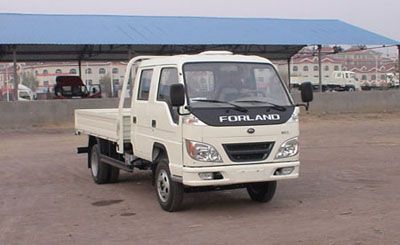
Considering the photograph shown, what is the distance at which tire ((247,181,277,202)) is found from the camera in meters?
9.44

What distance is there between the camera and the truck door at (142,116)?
9.45m

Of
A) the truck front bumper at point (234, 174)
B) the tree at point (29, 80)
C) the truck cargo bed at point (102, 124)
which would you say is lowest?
the truck front bumper at point (234, 174)

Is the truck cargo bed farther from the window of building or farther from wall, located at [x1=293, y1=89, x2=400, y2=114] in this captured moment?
wall, located at [x1=293, y1=89, x2=400, y2=114]

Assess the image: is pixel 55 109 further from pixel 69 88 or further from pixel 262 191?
pixel 262 191

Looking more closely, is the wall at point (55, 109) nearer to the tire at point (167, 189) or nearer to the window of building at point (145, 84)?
the window of building at point (145, 84)

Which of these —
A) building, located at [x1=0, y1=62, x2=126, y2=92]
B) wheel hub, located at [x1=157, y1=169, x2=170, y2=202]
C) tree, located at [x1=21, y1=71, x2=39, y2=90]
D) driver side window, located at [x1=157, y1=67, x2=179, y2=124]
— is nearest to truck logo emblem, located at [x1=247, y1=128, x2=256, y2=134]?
driver side window, located at [x1=157, y1=67, x2=179, y2=124]

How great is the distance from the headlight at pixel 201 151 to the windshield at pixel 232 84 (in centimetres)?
60

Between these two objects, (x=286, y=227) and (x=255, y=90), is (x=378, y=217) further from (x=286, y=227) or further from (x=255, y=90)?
(x=255, y=90)

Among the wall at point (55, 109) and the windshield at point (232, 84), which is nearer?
the windshield at point (232, 84)

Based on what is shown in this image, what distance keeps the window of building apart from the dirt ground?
168cm

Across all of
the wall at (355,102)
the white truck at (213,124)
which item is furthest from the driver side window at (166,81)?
the wall at (355,102)

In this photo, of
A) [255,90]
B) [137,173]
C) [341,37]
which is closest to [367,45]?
[341,37]

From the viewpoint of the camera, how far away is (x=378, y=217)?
8234 millimetres

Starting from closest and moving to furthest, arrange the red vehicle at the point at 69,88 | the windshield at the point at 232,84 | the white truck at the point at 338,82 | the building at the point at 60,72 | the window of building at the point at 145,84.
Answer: the windshield at the point at 232,84, the window of building at the point at 145,84, the red vehicle at the point at 69,88, the building at the point at 60,72, the white truck at the point at 338,82
